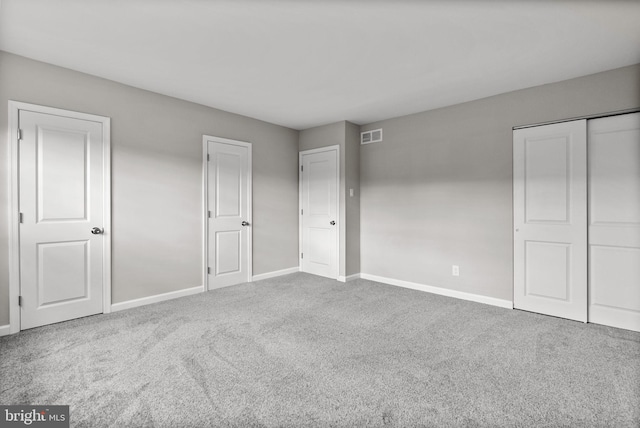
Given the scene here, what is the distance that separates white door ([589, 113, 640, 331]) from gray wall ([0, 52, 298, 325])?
431 centimetres

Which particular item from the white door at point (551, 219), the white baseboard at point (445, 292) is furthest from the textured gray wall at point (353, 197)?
the white door at point (551, 219)

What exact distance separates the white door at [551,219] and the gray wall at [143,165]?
3765mm

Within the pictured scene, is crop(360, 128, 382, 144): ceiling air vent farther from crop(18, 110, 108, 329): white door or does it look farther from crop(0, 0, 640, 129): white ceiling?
crop(18, 110, 108, 329): white door

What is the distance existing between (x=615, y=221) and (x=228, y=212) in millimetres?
4478

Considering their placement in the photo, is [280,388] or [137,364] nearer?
[280,388]

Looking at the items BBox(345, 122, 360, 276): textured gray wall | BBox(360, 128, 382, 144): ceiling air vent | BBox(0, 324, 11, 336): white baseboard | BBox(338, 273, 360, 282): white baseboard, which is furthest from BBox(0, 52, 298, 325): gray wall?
BBox(338, 273, 360, 282): white baseboard

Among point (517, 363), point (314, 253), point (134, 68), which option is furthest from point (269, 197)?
point (517, 363)

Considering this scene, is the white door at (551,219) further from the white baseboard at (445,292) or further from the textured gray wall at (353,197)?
the textured gray wall at (353,197)

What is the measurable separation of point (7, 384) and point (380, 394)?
2.42 metres

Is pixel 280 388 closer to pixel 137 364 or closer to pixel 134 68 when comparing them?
pixel 137 364

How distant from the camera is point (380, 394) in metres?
2.00

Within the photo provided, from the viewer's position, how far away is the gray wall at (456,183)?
133 inches

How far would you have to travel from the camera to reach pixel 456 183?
4.15 meters

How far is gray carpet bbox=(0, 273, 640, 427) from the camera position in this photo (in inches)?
71.5
